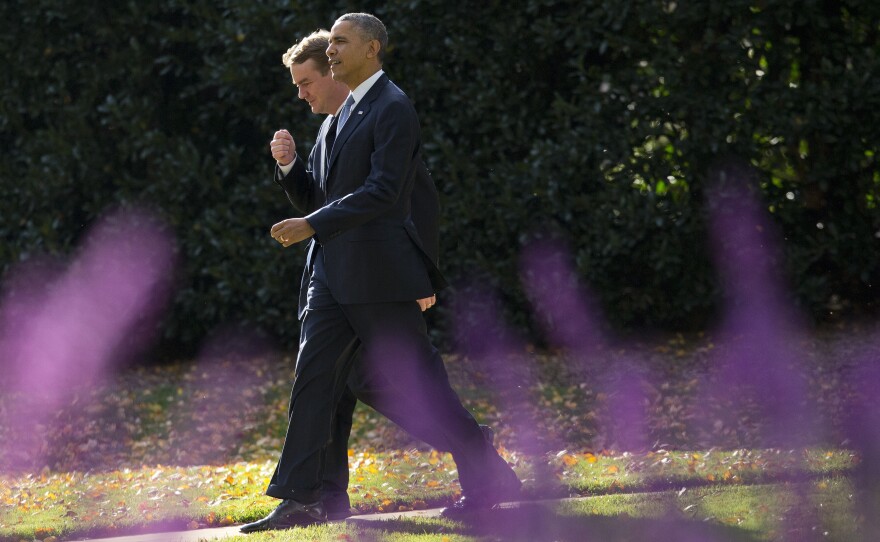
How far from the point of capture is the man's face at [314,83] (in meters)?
5.25

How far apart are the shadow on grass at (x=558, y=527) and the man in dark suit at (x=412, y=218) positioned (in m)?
0.22

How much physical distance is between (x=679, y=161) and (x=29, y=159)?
210 inches

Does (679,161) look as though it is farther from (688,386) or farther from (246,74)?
(246,74)

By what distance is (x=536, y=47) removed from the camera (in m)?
9.43

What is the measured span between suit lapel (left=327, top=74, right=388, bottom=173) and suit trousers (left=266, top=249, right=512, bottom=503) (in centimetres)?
46

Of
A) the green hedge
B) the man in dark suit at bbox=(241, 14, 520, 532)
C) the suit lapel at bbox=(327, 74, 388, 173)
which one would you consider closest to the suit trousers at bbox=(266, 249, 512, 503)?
the man in dark suit at bbox=(241, 14, 520, 532)

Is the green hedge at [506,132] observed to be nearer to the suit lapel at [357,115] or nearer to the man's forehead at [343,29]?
the suit lapel at [357,115]

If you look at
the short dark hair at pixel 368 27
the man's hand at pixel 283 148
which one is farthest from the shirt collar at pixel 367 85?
the man's hand at pixel 283 148

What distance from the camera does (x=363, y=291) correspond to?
505 cm

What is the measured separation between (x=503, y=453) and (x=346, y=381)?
7.29ft

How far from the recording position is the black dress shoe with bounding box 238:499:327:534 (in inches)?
201

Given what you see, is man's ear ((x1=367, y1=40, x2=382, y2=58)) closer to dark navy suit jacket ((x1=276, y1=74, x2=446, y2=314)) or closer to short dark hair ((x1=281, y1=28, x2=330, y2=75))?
dark navy suit jacket ((x1=276, y1=74, x2=446, y2=314))

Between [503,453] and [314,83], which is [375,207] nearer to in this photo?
[314,83]

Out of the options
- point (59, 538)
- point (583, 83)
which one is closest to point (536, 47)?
point (583, 83)
